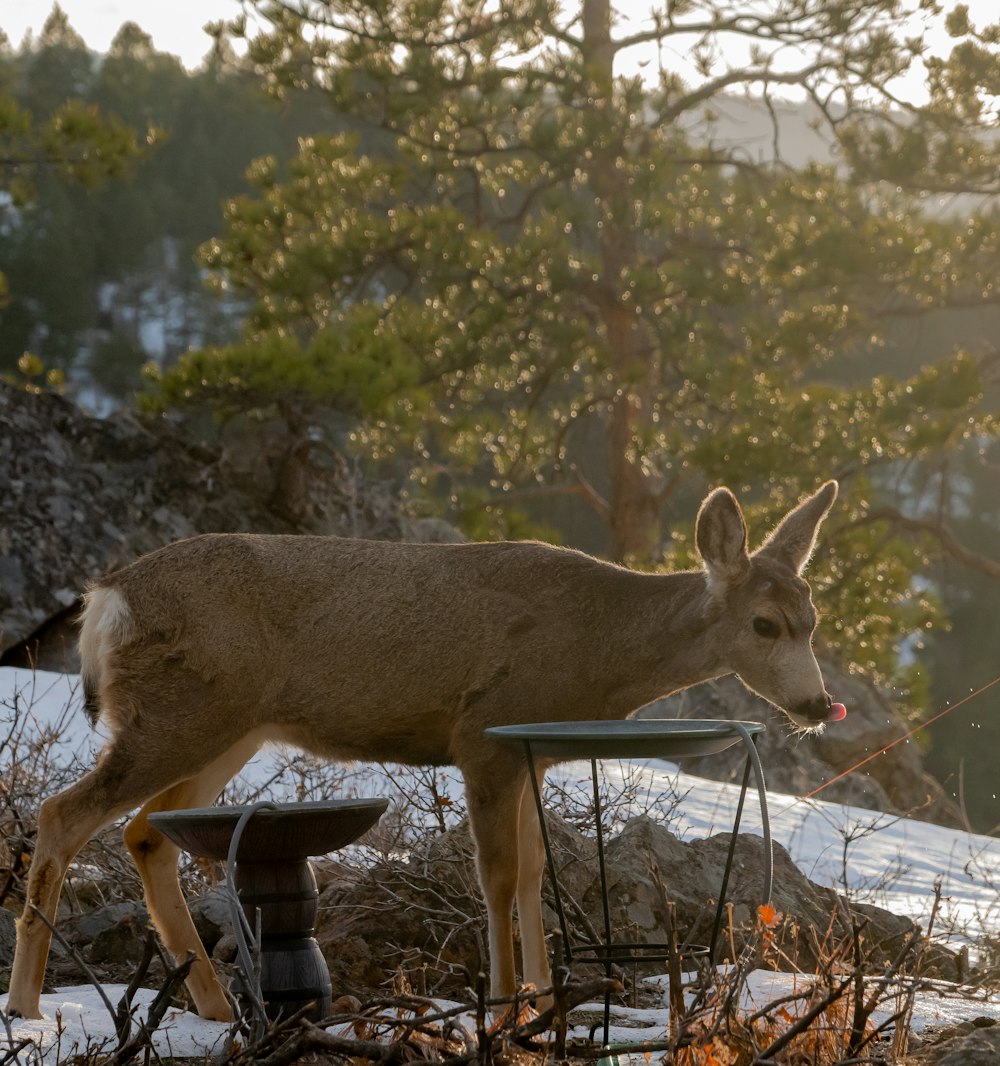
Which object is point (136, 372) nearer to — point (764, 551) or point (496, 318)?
point (496, 318)

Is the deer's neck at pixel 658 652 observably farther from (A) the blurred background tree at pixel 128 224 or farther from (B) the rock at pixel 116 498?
(A) the blurred background tree at pixel 128 224

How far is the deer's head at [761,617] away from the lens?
4.95 metres

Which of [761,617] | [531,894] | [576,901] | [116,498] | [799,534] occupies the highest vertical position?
[799,534]

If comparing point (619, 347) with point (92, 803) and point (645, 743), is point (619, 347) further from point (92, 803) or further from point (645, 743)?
point (645, 743)

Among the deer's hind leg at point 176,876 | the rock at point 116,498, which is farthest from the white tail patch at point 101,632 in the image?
the rock at point 116,498

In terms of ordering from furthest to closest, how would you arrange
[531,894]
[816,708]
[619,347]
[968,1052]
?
[619,347]
[531,894]
[816,708]
[968,1052]

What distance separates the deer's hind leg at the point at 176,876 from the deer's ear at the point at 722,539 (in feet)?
5.55

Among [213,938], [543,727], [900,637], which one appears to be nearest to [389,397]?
[900,637]

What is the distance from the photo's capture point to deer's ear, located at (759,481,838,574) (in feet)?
17.6

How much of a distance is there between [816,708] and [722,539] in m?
0.64

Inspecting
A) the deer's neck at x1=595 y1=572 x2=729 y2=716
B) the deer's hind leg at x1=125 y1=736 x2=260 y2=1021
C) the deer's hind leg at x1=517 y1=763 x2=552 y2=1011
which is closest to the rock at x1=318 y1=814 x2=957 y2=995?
the deer's hind leg at x1=517 y1=763 x2=552 y2=1011

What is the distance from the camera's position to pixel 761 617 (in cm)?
508

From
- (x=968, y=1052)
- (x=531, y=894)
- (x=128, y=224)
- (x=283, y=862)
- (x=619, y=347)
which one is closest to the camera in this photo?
(x=968, y=1052)

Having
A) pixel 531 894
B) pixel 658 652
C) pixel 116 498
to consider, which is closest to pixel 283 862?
pixel 531 894
